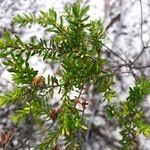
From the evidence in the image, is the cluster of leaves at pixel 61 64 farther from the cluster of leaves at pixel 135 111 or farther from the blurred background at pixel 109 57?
the blurred background at pixel 109 57

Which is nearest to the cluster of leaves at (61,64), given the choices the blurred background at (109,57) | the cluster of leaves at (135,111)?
the cluster of leaves at (135,111)

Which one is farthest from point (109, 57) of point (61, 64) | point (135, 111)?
point (61, 64)

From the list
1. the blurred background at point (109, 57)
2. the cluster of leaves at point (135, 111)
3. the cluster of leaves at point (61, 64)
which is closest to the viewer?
the cluster of leaves at point (61, 64)

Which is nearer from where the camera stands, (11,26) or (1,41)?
(1,41)

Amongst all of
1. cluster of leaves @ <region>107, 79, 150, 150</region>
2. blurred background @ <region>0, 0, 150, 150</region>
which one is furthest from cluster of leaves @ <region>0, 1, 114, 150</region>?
blurred background @ <region>0, 0, 150, 150</region>

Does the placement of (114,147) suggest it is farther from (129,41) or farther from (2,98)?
(2,98)

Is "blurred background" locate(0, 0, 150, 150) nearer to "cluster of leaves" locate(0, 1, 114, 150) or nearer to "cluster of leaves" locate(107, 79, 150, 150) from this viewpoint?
"cluster of leaves" locate(107, 79, 150, 150)

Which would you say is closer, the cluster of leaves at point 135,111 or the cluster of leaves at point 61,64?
the cluster of leaves at point 61,64

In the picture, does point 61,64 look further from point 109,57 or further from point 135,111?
point 109,57

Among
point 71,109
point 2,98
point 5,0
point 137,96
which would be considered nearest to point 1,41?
point 2,98
